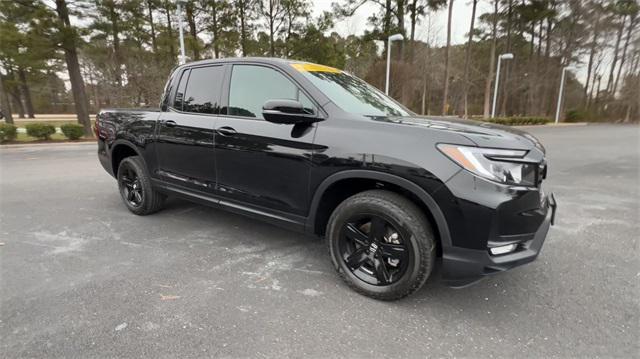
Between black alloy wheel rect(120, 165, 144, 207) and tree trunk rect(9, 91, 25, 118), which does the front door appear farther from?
tree trunk rect(9, 91, 25, 118)

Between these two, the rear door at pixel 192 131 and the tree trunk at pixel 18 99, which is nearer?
the rear door at pixel 192 131

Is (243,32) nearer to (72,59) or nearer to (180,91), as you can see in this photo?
(72,59)

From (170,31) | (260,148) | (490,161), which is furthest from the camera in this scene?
(170,31)

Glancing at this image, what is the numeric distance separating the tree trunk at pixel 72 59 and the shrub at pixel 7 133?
8.71 feet

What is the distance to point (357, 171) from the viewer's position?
7.77 feet

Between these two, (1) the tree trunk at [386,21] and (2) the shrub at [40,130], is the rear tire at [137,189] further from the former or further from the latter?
(1) the tree trunk at [386,21]

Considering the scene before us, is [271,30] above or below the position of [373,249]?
above

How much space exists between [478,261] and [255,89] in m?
2.26

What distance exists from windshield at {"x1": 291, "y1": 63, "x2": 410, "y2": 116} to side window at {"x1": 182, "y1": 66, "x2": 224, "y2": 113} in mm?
899

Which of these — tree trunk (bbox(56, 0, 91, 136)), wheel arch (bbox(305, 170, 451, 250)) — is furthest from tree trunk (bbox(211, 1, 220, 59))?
wheel arch (bbox(305, 170, 451, 250))

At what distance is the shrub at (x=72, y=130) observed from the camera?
43.3ft

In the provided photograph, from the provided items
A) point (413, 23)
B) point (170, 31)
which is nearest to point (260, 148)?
point (170, 31)

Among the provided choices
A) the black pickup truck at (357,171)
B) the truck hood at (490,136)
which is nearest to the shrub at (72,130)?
the black pickup truck at (357,171)

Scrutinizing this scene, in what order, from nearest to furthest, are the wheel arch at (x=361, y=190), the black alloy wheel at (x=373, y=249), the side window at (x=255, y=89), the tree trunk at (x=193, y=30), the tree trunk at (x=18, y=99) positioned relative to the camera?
the wheel arch at (x=361, y=190) → the black alloy wheel at (x=373, y=249) → the side window at (x=255, y=89) → the tree trunk at (x=193, y=30) → the tree trunk at (x=18, y=99)
